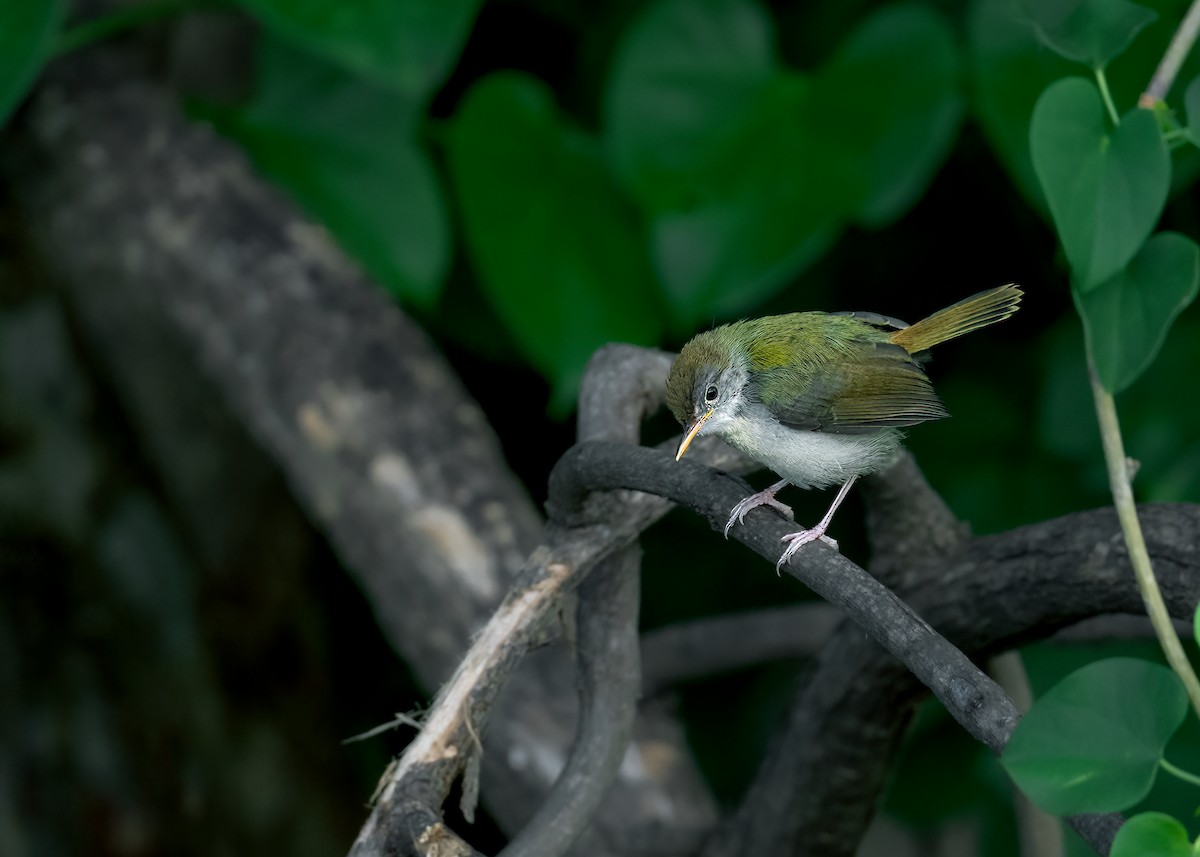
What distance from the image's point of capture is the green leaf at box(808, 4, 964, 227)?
8.63 feet

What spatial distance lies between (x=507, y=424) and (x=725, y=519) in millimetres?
2466

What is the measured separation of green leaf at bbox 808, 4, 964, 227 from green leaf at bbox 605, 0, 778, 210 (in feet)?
0.53

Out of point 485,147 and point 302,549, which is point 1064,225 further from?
point 302,549

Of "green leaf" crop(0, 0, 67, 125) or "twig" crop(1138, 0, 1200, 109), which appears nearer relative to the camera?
"twig" crop(1138, 0, 1200, 109)

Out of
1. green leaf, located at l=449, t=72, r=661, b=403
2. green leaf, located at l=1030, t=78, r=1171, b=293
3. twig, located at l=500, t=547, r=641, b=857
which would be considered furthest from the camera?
green leaf, located at l=449, t=72, r=661, b=403

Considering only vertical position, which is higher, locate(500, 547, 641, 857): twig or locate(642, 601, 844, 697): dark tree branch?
locate(500, 547, 641, 857): twig

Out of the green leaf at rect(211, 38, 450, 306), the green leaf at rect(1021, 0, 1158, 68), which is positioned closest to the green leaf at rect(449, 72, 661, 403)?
the green leaf at rect(211, 38, 450, 306)

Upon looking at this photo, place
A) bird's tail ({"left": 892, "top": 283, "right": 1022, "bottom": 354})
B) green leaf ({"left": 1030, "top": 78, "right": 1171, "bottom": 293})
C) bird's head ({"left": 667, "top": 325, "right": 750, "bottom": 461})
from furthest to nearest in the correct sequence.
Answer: bird's tail ({"left": 892, "top": 283, "right": 1022, "bottom": 354}), bird's head ({"left": 667, "top": 325, "right": 750, "bottom": 461}), green leaf ({"left": 1030, "top": 78, "right": 1171, "bottom": 293})

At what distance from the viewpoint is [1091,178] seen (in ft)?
4.86

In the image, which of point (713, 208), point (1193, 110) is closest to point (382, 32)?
point (713, 208)

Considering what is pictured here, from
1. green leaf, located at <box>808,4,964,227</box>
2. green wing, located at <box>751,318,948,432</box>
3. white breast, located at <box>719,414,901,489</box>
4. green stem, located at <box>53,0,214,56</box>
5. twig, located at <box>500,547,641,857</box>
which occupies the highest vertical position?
green stem, located at <box>53,0,214,56</box>

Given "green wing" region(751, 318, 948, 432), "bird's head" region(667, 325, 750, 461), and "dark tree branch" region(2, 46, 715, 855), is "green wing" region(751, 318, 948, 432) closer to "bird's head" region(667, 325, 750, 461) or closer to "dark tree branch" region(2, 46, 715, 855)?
"bird's head" region(667, 325, 750, 461)

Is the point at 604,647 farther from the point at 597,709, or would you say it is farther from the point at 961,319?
the point at 961,319

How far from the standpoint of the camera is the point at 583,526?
187cm
